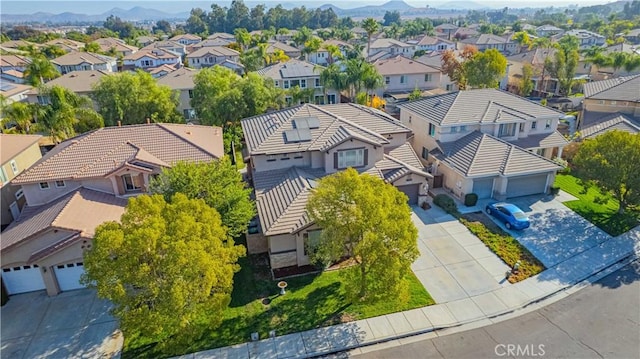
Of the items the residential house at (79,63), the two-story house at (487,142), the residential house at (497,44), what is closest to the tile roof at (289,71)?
the two-story house at (487,142)

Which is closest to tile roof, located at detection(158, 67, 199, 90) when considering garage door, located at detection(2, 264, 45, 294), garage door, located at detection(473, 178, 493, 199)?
garage door, located at detection(2, 264, 45, 294)

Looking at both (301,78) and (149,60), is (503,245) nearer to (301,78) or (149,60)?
(301,78)

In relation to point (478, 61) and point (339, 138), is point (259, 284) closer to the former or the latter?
point (339, 138)

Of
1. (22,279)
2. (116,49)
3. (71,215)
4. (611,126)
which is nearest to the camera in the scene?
(22,279)

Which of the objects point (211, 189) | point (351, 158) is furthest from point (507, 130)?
point (211, 189)

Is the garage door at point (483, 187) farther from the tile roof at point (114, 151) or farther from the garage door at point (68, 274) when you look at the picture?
the garage door at point (68, 274)

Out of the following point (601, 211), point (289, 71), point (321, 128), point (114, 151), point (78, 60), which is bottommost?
point (601, 211)
